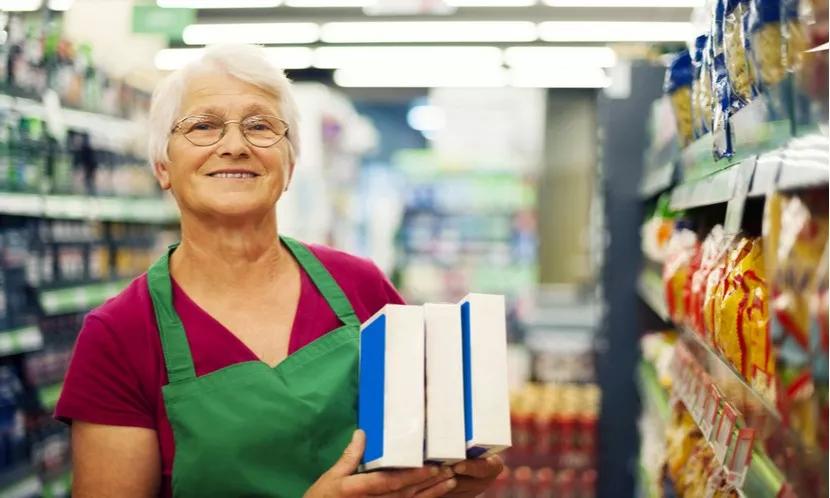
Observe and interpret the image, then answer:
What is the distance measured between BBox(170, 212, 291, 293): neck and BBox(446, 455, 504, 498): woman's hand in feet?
2.02

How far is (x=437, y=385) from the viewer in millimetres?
1588

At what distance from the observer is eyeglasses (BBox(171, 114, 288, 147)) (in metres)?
1.91

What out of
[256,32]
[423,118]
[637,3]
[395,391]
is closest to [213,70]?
[395,391]

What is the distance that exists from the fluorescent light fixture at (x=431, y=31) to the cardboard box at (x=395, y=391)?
363 inches

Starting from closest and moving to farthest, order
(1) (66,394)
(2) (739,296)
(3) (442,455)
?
(2) (739,296), (3) (442,455), (1) (66,394)

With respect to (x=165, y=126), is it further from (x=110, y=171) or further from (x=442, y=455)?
(x=110, y=171)

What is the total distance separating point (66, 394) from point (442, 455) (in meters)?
0.76

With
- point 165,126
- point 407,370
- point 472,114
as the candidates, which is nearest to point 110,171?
point 165,126

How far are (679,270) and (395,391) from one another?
3.18 feet

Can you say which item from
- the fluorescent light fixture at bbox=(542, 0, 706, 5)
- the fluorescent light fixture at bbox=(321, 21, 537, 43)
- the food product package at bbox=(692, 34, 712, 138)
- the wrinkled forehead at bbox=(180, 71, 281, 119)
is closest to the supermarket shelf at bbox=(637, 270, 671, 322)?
the food product package at bbox=(692, 34, 712, 138)

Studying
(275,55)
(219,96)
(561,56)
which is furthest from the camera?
(275,55)

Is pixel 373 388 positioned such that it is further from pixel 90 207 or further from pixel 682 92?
pixel 90 207

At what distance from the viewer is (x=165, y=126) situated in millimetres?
1938

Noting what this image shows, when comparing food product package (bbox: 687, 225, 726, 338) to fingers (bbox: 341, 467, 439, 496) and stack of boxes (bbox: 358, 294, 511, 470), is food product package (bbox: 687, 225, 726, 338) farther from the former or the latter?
fingers (bbox: 341, 467, 439, 496)
